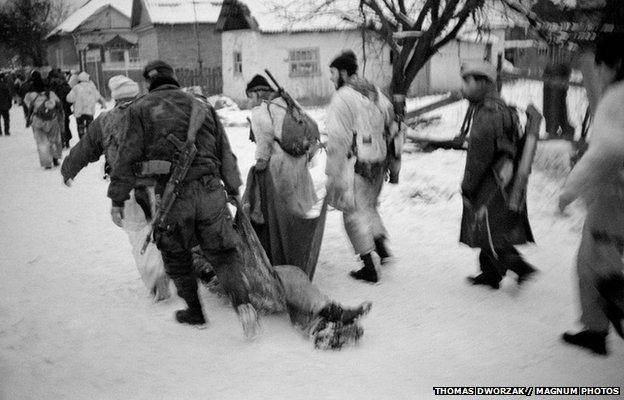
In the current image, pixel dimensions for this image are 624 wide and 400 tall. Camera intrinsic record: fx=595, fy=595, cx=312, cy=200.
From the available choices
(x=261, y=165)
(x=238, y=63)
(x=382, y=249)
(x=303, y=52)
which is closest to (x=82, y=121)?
(x=261, y=165)

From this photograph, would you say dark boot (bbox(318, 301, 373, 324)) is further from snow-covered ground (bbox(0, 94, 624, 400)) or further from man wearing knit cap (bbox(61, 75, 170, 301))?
man wearing knit cap (bbox(61, 75, 170, 301))

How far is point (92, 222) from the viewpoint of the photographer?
7.39 meters

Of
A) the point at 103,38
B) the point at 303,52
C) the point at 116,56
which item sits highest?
the point at 103,38

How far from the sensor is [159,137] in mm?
3740

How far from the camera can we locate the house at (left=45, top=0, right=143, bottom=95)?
3750cm

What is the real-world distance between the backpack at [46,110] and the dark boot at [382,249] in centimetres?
818

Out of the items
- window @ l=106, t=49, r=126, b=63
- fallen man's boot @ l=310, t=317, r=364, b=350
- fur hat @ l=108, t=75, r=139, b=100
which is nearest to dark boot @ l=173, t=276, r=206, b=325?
fallen man's boot @ l=310, t=317, r=364, b=350

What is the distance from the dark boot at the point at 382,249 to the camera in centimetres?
538

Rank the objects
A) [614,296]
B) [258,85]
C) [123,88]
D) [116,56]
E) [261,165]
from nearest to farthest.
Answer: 1. [614,296]
2. [123,88]
3. [261,165]
4. [258,85]
5. [116,56]

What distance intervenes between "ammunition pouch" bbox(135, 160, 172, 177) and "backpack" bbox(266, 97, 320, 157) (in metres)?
1.31

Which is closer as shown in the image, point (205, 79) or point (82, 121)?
point (82, 121)

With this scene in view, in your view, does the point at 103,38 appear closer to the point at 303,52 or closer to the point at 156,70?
the point at 303,52

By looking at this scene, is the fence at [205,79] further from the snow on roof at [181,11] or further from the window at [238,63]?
the snow on roof at [181,11]

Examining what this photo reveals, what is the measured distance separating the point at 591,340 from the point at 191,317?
2.53 metres
